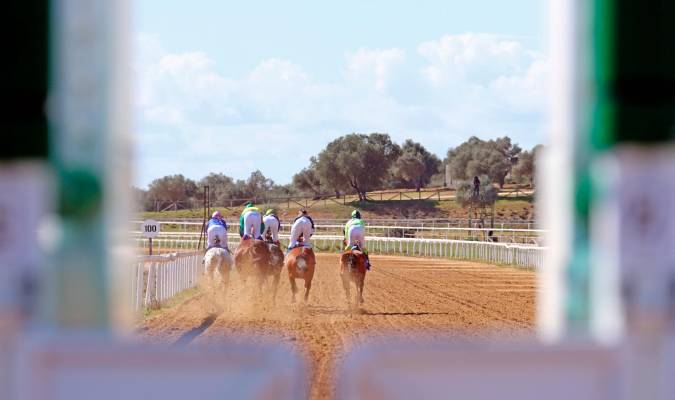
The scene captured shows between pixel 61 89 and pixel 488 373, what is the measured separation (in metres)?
1.25

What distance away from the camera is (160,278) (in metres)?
16.9

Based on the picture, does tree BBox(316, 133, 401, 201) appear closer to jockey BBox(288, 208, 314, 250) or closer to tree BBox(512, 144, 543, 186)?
tree BBox(512, 144, 543, 186)

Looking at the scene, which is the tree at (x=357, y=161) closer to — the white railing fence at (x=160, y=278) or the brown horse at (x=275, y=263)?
the white railing fence at (x=160, y=278)

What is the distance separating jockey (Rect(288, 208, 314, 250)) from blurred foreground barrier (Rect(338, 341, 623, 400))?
13.5m

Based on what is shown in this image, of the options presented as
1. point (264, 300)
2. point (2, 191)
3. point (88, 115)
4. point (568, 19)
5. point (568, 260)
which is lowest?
point (264, 300)

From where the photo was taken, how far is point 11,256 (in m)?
2.43

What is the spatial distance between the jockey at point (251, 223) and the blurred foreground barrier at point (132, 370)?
1480 centimetres

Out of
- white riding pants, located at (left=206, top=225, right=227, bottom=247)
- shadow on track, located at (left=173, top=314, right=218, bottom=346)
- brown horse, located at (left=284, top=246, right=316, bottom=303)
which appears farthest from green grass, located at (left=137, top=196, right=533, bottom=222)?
shadow on track, located at (left=173, top=314, right=218, bottom=346)

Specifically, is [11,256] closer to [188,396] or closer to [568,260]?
[188,396]

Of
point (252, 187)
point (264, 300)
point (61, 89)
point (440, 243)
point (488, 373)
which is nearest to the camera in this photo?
point (488, 373)

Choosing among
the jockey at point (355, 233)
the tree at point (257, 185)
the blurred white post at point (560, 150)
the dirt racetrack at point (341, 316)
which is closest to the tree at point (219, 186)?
the tree at point (257, 185)

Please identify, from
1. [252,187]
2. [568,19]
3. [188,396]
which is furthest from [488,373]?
[252,187]

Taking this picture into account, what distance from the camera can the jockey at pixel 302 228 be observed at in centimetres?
1612

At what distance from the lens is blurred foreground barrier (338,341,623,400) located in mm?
2297
